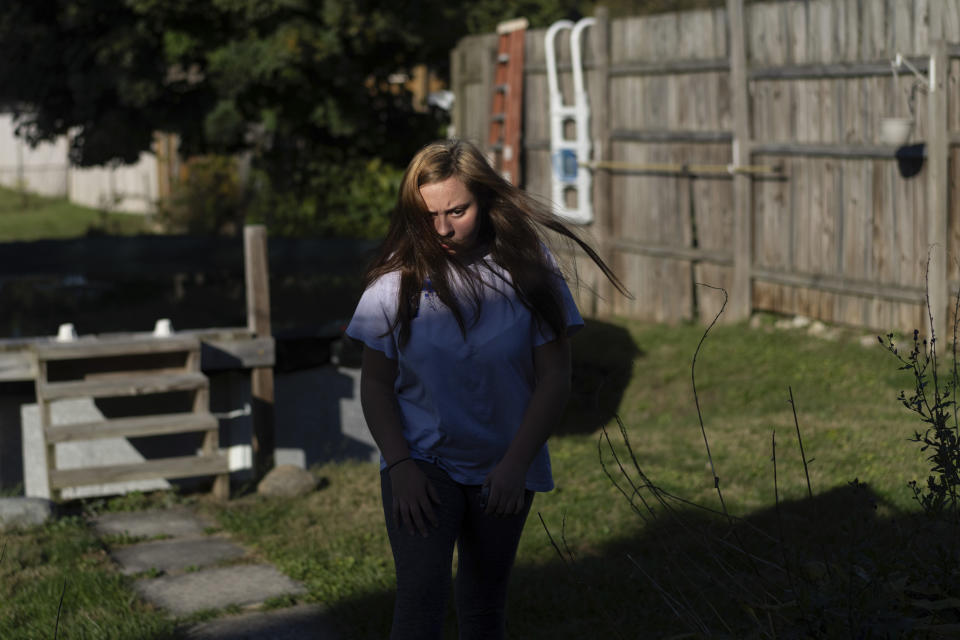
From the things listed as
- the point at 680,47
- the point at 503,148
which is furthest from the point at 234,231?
the point at 680,47

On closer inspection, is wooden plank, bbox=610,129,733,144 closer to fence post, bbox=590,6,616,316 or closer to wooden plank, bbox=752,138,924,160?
fence post, bbox=590,6,616,316

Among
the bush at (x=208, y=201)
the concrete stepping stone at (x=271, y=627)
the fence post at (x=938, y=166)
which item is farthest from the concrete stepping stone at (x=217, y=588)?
the bush at (x=208, y=201)

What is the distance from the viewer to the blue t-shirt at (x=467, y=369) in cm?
304

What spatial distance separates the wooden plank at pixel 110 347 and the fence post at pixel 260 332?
59 centimetres

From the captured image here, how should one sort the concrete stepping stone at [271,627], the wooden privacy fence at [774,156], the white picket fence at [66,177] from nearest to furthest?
the concrete stepping stone at [271,627] → the wooden privacy fence at [774,156] → the white picket fence at [66,177]

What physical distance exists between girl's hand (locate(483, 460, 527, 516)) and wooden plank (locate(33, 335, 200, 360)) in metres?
5.20

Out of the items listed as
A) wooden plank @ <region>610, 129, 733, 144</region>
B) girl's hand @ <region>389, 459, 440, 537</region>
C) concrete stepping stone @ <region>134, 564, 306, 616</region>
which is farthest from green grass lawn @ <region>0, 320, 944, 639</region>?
wooden plank @ <region>610, 129, 733, 144</region>

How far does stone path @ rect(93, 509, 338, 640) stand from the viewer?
192 inches

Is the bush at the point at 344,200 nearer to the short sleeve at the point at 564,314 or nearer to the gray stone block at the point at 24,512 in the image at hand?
the gray stone block at the point at 24,512

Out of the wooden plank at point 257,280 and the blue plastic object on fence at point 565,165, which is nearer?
the wooden plank at point 257,280

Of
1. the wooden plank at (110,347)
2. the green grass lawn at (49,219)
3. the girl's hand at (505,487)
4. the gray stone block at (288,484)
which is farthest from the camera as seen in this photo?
the green grass lawn at (49,219)

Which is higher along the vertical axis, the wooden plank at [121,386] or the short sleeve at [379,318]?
the short sleeve at [379,318]

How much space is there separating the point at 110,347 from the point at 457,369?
5174 millimetres

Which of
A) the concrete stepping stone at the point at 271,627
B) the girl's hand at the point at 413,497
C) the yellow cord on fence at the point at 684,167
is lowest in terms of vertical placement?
the concrete stepping stone at the point at 271,627
